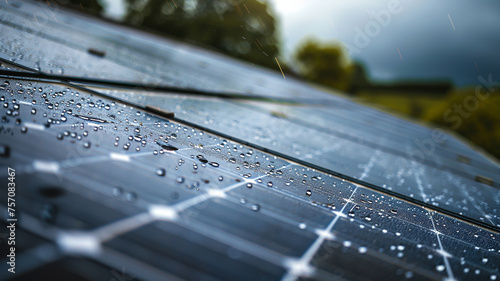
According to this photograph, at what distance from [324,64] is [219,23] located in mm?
29604

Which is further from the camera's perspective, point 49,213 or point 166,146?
point 166,146

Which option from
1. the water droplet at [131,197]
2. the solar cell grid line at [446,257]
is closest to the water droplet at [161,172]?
the water droplet at [131,197]

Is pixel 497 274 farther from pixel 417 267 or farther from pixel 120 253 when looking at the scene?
pixel 120 253

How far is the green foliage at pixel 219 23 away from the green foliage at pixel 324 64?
18.3 metres

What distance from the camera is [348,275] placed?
107 centimetres

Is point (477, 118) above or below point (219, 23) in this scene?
below

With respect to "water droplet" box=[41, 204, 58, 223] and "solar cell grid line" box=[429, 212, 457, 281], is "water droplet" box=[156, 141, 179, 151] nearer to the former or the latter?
"water droplet" box=[41, 204, 58, 223]

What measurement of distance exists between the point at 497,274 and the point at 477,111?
1269 inches

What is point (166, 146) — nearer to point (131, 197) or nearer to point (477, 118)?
point (131, 197)

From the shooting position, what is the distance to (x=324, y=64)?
224ft

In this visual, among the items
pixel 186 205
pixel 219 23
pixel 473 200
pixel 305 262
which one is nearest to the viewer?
pixel 305 262

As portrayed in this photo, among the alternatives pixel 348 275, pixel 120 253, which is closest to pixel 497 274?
pixel 348 275

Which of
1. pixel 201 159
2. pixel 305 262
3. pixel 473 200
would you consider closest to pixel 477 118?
pixel 473 200

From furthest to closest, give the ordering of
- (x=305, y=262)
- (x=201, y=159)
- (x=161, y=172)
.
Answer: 1. (x=201, y=159)
2. (x=161, y=172)
3. (x=305, y=262)
